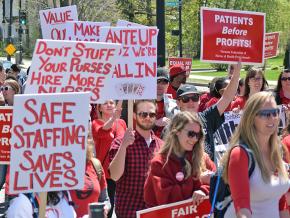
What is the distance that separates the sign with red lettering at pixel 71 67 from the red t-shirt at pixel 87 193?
0.63m

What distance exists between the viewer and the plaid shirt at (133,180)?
5344 mm

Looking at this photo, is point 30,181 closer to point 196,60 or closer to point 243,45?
point 243,45

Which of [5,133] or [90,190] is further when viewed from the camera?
[5,133]

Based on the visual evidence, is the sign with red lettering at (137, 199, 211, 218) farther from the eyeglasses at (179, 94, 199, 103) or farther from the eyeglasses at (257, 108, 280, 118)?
the eyeglasses at (179, 94, 199, 103)

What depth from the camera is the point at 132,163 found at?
17.8ft

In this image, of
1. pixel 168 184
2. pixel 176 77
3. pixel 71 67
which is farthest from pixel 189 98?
pixel 176 77

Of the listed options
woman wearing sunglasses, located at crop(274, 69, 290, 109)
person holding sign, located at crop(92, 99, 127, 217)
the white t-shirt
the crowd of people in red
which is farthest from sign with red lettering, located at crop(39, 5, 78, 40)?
the white t-shirt

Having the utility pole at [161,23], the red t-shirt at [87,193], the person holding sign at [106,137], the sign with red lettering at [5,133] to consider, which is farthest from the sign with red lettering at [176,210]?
the utility pole at [161,23]

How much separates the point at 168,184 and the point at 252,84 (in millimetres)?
3549

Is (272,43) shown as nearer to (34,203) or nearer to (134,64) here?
(134,64)

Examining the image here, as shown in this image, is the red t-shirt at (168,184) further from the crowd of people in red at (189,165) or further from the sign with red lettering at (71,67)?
the sign with red lettering at (71,67)

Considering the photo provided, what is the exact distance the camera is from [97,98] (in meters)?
5.58

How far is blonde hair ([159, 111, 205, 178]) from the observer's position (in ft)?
15.7

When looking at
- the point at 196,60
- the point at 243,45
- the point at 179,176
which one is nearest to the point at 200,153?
the point at 179,176
